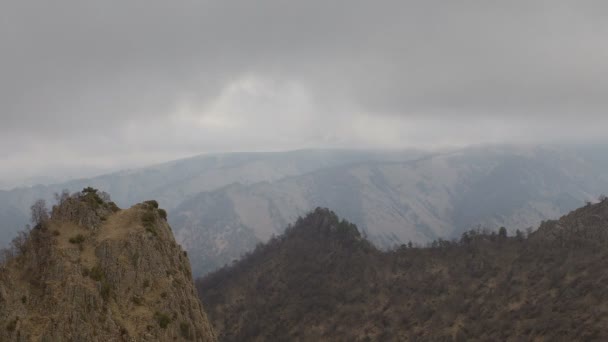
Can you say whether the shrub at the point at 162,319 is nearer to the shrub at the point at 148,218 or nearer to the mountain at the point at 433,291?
the shrub at the point at 148,218

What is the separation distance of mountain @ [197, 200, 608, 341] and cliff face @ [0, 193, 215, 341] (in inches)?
2870

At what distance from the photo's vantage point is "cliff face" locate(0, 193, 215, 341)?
159 ft

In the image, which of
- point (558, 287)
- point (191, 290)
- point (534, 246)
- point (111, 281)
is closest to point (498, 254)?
point (534, 246)

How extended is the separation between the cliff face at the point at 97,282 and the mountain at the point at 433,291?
7289 cm

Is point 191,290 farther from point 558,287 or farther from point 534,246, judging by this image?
point 534,246

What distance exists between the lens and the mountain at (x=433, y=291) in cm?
9694

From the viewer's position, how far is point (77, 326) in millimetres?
48281

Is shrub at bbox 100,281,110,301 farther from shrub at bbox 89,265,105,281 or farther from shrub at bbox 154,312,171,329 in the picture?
shrub at bbox 154,312,171,329

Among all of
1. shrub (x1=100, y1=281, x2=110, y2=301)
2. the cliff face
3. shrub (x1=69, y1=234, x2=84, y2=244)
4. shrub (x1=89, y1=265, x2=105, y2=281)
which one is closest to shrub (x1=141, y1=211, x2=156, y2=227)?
the cliff face

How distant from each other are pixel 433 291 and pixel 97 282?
108 meters

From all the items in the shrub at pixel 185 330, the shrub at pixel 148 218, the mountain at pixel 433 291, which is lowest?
the mountain at pixel 433 291

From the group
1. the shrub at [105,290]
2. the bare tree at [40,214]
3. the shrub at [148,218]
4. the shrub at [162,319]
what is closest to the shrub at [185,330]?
the shrub at [162,319]

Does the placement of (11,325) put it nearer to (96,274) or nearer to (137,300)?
(96,274)

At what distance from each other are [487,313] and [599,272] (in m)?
27.7
